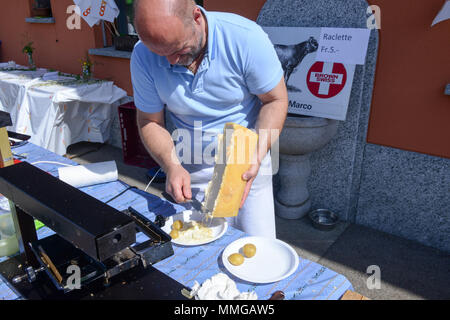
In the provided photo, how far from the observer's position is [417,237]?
10.4 feet

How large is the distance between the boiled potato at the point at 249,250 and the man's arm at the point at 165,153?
403 mm

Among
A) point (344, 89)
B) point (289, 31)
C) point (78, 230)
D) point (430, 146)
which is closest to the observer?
point (78, 230)

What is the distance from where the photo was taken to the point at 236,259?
139cm

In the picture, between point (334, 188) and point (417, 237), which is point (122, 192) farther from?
point (417, 237)

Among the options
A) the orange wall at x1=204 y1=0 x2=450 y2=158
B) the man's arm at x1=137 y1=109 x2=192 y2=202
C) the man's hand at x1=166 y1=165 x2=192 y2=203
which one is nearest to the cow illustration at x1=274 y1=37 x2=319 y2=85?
the orange wall at x1=204 y1=0 x2=450 y2=158

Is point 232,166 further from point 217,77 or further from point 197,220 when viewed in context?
point 217,77

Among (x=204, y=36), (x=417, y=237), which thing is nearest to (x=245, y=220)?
(x=204, y=36)

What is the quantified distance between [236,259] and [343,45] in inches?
93.2

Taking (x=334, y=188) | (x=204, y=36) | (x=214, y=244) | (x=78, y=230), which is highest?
(x=204, y=36)

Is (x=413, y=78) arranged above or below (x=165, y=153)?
above

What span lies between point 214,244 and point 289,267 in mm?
368

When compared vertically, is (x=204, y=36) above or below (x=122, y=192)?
above

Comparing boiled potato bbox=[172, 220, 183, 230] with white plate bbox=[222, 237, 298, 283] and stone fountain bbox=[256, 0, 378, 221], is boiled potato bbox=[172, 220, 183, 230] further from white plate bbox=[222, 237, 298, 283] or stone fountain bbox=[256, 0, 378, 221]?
stone fountain bbox=[256, 0, 378, 221]

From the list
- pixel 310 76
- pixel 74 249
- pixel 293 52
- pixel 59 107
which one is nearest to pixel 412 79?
pixel 310 76
